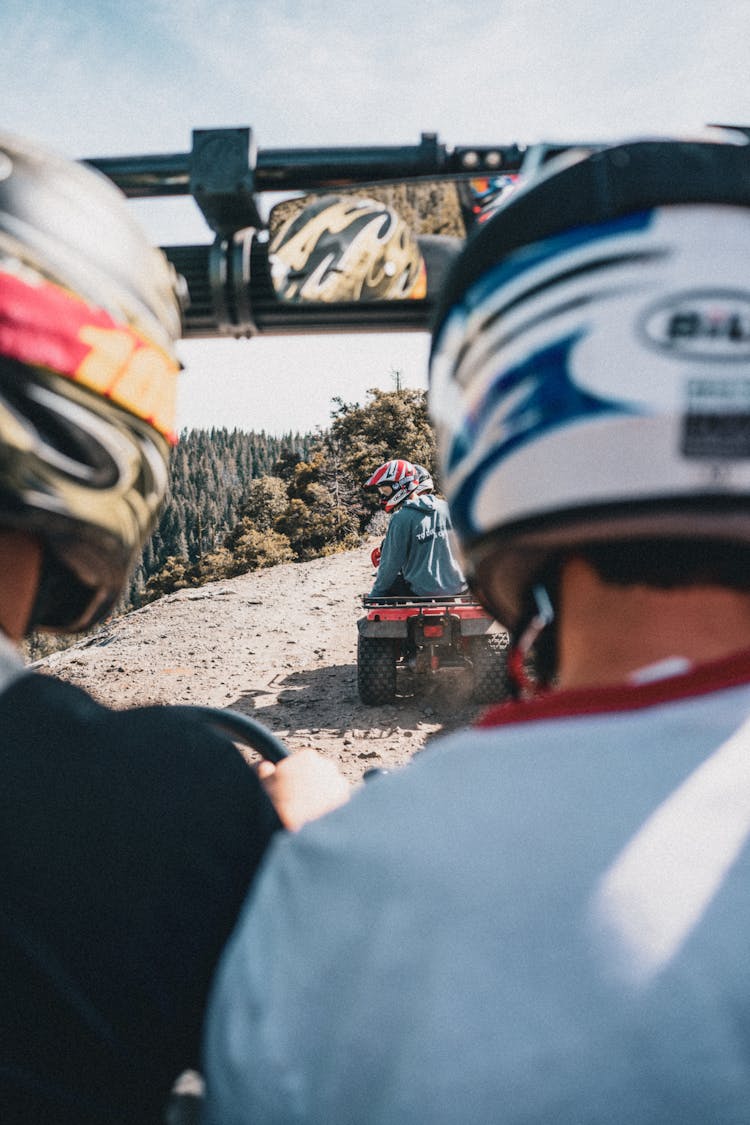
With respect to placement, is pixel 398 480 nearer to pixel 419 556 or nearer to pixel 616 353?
pixel 419 556

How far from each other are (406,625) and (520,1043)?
567 centimetres

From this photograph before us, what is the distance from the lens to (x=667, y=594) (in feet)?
2.79

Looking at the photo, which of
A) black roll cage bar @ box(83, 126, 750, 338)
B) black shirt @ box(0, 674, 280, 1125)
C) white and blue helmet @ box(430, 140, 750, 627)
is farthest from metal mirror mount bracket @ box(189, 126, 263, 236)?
black shirt @ box(0, 674, 280, 1125)

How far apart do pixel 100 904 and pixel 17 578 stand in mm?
557

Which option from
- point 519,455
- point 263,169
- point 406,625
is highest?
point 263,169

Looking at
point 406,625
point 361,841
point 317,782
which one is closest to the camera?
point 361,841

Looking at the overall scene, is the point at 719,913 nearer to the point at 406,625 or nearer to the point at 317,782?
the point at 317,782

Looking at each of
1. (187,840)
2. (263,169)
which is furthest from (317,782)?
(263,169)

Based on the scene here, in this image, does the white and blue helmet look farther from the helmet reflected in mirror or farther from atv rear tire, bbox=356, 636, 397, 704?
atv rear tire, bbox=356, 636, 397, 704

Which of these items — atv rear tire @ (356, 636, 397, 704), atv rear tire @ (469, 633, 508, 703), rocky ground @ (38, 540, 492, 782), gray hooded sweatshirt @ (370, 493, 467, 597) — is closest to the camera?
rocky ground @ (38, 540, 492, 782)

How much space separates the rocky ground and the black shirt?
4311 mm

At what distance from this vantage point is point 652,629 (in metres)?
0.85

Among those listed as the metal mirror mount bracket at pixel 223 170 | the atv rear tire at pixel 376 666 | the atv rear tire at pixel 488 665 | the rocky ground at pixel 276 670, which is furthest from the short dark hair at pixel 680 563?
the atv rear tire at pixel 376 666

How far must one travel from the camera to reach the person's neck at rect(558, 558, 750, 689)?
83 cm
